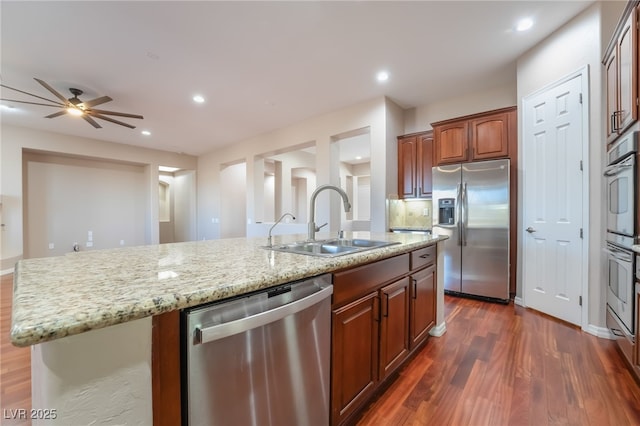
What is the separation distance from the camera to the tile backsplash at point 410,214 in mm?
4215

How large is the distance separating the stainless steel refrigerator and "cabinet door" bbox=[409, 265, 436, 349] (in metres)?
1.46

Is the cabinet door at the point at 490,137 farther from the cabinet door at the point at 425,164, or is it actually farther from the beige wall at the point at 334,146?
the beige wall at the point at 334,146

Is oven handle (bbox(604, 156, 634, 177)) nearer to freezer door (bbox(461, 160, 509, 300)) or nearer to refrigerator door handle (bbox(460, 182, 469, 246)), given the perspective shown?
freezer door (bbox(461, 160, 509, 300))

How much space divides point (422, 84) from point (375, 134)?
908mm

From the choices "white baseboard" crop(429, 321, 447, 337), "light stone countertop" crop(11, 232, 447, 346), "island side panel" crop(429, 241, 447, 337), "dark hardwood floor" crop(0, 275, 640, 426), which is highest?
"light stone countertop" crop(11, 232, 447, 346)

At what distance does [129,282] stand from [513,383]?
219 centimetres

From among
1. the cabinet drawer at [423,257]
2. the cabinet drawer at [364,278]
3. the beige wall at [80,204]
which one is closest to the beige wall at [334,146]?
the cabinet drawer at [423,257]

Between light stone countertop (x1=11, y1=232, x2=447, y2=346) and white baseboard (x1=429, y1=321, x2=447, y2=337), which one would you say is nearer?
light stone countertop (x1=11, y1=232, x2=447, y2=346)

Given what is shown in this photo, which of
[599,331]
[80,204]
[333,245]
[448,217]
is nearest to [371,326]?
[333,245]

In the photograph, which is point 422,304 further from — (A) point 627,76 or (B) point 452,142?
(B) point 452,142

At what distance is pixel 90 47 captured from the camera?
9.17 feet

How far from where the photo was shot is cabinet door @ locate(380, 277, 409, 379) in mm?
1532

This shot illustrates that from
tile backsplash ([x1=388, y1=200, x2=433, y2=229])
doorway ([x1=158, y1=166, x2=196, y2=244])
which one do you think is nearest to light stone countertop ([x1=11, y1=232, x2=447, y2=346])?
tile backsplash ([x1=388, y1=200, x2=433, y2=229])

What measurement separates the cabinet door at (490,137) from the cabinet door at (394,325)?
2518mm
